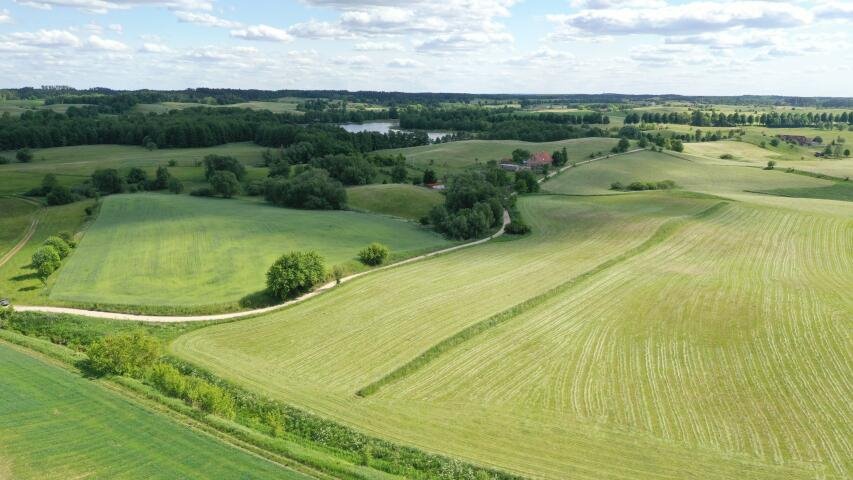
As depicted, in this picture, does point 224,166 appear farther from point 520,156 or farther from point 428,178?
point 520,156

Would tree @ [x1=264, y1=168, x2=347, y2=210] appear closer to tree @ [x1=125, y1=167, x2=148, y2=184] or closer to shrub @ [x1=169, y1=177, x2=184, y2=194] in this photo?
shrub @ [x1=169, y1=177, x2=184, y2=194]

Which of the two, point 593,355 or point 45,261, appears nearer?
point 593,355

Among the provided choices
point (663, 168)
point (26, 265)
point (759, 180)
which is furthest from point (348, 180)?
point (759, 180)

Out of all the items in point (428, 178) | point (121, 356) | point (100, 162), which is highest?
point (100, 162)

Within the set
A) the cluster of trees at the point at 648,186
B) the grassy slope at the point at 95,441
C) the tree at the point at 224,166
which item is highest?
the tree at the point at 224,166

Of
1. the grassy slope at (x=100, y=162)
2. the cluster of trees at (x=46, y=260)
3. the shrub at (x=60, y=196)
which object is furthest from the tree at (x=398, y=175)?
the cluster of trees at (x=46, y=260)

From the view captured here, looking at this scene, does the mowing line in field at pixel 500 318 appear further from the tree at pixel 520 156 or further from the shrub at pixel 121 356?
the tree at pixel 520 156

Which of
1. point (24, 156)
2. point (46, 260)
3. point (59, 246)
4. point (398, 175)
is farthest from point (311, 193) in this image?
point (24, 156)
